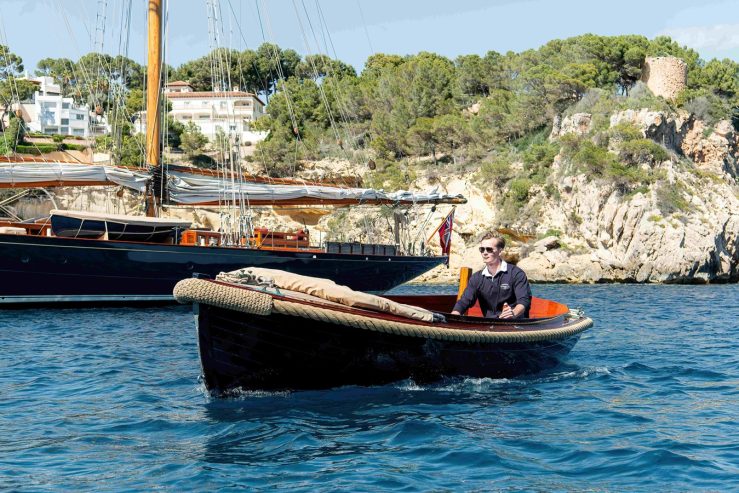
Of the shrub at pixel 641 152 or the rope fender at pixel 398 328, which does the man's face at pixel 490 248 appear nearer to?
the rope fender at pixel 398 328

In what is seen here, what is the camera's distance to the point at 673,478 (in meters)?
6.74

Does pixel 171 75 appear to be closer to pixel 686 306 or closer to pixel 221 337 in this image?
pixel 686 306

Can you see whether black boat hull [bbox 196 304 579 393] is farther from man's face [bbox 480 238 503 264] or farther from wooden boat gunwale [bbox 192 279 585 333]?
man's face [bbox 480 238 503 264]

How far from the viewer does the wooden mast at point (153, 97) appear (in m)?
26.6

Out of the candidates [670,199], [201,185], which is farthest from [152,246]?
[670,199]

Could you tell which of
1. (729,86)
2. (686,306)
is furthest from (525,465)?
→ (729,86)

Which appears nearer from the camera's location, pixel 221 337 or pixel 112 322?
pixel 221 337

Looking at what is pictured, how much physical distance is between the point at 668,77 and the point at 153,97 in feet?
131

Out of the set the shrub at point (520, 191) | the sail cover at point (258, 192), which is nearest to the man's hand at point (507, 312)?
the sail cover at point (258, 192)

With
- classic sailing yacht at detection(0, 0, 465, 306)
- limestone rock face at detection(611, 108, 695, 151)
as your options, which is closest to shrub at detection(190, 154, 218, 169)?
limestone rock face at detection(611, 108, 695, 151)

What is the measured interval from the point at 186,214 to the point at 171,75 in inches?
1907

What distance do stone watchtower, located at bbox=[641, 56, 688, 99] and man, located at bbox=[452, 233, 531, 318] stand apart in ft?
158

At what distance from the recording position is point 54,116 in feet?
259

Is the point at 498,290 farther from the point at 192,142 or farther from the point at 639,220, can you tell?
the point at 192,142
